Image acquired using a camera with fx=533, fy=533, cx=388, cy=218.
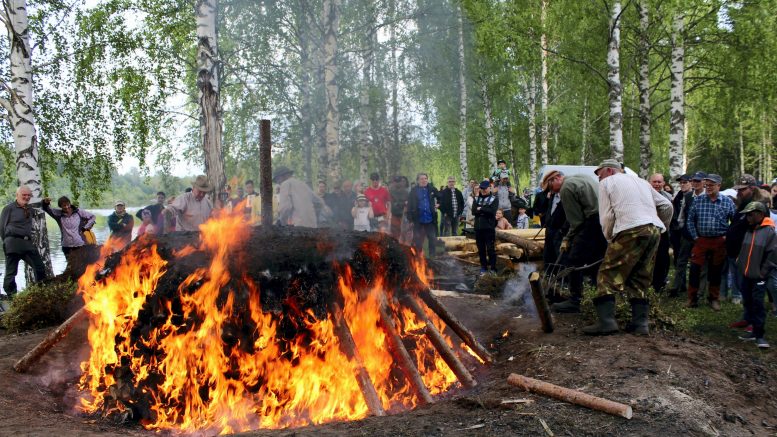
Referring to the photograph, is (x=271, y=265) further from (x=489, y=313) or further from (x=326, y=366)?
(x=489, y=313)

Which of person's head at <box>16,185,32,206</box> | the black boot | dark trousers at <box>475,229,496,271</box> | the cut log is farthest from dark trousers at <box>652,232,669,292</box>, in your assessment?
person's head at <box>16,185,32,206</box>

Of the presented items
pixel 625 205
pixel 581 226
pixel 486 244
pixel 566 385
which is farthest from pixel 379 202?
pixel 566 385

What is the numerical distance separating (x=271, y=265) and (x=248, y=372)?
1081 mm

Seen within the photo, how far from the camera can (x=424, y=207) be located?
38.1 feet

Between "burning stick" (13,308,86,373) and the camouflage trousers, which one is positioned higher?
the camouflage trousers

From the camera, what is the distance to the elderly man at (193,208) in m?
8.60

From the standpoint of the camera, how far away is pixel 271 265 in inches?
213

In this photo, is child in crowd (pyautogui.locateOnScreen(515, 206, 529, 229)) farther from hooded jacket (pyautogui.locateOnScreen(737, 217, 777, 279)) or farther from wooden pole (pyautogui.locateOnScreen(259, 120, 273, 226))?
wooden pole (pyautogui.locateOnScreen(259, 120, 273, 226))

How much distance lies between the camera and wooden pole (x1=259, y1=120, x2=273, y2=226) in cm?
655

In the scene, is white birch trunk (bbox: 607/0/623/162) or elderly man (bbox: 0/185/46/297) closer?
elderly man (bbox: 0/185/46/297)

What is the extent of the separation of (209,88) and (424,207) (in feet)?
16.5

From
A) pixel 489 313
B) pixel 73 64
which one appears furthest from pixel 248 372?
pixel 73 64

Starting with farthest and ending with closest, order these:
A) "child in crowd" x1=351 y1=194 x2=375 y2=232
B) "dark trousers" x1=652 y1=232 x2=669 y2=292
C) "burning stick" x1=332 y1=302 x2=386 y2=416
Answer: "child in crowd" x1=351 y1=194 x2=375 y2=232 → "dark trousers" x1=652 y1=232 x2=669 y2=292 → "burning stick" x1=332 y1=302 x2=386 y2=416

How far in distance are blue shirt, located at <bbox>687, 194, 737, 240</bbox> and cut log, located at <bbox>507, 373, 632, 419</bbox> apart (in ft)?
17.0
